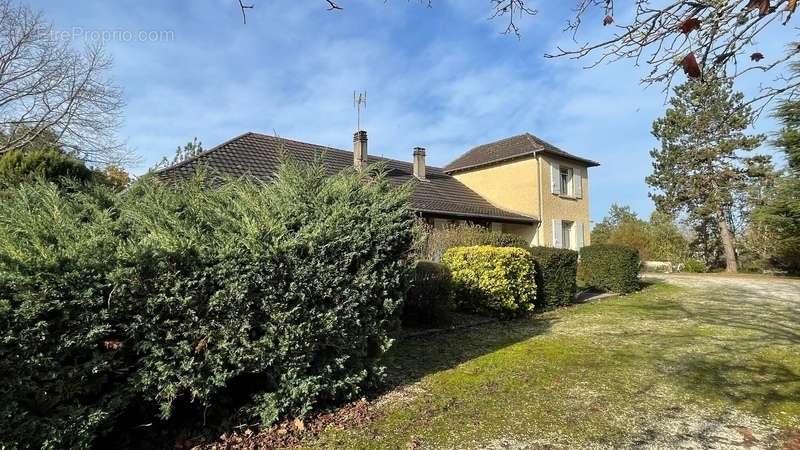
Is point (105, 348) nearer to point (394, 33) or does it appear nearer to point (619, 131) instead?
point (394, 33)

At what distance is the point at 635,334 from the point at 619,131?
3734 millimetres

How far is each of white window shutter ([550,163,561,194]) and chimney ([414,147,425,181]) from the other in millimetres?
5628

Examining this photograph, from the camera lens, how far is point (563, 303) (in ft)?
33.3

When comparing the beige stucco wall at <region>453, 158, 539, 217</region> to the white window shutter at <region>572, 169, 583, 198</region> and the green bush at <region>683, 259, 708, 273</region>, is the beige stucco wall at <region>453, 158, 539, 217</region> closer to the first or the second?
the white window shutter at <region>572, 169, 583, 198</region>

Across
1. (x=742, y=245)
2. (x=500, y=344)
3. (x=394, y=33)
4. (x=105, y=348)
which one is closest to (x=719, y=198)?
(x=742, y=245)

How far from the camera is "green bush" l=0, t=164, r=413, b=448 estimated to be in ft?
8.96

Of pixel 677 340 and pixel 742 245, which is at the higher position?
pixel 742 245

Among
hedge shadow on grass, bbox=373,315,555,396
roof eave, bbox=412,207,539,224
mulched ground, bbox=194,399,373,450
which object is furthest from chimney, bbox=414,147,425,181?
mulched ground, bbox=194,399,373,450

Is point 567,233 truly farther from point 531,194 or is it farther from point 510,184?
point 510,184

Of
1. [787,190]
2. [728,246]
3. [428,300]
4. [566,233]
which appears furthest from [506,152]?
[728,246]

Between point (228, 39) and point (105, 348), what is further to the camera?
point (228, 39)

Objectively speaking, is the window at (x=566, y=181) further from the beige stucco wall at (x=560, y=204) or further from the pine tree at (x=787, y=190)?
the pine tree at (x=787, y=190)

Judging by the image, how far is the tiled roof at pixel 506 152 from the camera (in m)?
19.0

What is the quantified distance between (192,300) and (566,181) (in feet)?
64.2
